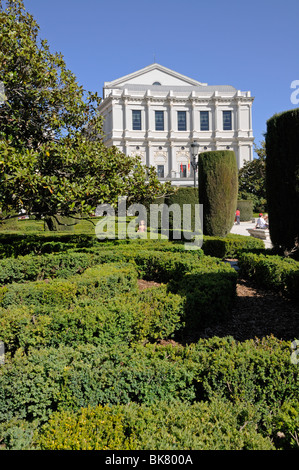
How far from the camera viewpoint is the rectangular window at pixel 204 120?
47094 millimetres

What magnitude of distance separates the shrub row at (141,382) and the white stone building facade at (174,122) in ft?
140

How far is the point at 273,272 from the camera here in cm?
637

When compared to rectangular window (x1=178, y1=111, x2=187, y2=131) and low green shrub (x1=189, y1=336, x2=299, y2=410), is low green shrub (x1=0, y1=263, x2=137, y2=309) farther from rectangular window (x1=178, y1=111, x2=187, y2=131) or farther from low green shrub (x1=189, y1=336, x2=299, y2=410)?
rectangular window (x1=178, y1=111, x2=187, y2=131)

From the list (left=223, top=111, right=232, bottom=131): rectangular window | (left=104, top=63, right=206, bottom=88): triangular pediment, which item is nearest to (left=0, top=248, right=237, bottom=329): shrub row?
(left=223, top=111, right=232, bottom=131): rectangular window

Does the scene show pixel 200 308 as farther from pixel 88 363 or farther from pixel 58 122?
pixel 58 122

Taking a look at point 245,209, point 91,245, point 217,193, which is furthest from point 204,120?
point 91,245

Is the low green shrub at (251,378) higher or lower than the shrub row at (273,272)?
lower

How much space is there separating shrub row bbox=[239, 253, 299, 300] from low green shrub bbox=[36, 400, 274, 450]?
3.70m

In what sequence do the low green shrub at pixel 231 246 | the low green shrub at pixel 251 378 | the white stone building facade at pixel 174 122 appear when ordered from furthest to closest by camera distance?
the white stone building facade at pixel 174 122
the low green shrub at pixel 231 246
the low green shrub at pixel 251 378

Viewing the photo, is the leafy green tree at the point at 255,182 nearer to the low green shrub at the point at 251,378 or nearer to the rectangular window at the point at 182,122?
the rectangular window at the point at 182,122

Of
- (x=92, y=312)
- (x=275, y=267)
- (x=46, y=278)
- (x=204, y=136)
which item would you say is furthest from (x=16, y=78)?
(x=204, y=136)

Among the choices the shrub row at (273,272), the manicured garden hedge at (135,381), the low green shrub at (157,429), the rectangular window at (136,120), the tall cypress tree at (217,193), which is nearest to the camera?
the low green shrub at (157,429)

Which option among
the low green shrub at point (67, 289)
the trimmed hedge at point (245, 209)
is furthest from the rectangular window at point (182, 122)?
the low green shrub at point (67, 289)

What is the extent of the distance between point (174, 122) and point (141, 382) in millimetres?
46935
